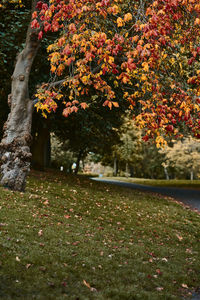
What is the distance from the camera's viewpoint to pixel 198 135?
29.5ft

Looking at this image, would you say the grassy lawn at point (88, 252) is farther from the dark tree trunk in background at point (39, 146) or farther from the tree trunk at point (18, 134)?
the dark tree trunk in background at point (39, 146)

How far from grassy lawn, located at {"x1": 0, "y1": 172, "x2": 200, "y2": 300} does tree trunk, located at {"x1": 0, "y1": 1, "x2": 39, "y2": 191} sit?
2.55 ft

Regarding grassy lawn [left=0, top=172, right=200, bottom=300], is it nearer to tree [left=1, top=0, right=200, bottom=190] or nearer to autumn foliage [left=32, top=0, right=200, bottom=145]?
tree [left=1, top=0, right=200, bottom=190]

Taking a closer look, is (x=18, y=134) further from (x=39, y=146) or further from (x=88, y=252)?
(x=39, y=146)

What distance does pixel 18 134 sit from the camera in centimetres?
1250

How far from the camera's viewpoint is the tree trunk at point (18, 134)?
40.5 feet

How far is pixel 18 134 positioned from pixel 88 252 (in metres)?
6.41

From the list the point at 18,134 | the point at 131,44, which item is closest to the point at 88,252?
the point at 131,44

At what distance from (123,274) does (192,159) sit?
39676 mm

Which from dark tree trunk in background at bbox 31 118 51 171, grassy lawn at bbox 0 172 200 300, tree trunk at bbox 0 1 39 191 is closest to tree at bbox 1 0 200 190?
tree trunk at bbox 0 1 39 191

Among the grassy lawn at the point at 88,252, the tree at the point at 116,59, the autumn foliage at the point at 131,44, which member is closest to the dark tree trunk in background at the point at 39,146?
the tree at the point at 116,59

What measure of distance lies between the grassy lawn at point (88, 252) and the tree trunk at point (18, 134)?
78cm

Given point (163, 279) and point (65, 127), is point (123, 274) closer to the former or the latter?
point (163, 279)

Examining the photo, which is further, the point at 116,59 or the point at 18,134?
the point at 18,134
